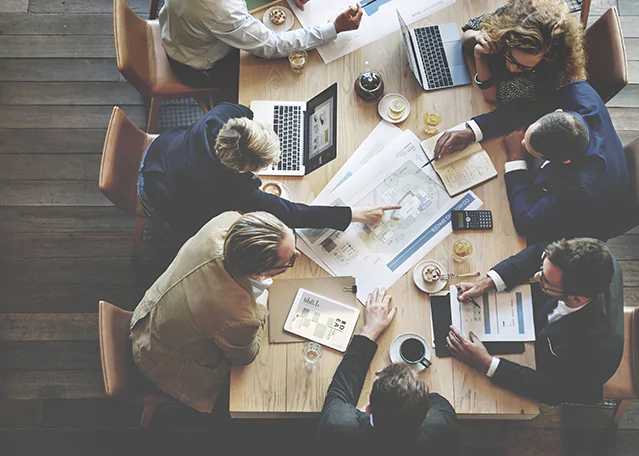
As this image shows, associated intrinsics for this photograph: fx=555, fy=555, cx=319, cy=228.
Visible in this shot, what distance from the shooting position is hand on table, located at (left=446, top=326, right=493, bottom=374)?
6.48 ft

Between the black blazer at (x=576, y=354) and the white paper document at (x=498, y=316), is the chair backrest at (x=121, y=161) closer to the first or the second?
the white paper document at (x=498, y=316)

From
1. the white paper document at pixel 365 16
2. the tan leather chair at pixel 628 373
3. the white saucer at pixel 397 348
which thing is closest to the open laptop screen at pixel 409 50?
the white paper document at pixel 365 16

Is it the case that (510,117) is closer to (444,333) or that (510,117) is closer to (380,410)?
(444,333)

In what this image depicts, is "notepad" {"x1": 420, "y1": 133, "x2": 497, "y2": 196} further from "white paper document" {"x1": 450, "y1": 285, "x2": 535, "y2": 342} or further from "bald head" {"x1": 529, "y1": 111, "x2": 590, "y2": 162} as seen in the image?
"white paper document" {"x1": 450, "y1": 285, "x2": 535, "y2": 342}

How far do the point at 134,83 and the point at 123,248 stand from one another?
0.97 metres

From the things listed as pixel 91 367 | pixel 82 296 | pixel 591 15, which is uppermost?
pixel 591 15

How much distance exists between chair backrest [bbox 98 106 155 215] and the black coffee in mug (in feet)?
4.39

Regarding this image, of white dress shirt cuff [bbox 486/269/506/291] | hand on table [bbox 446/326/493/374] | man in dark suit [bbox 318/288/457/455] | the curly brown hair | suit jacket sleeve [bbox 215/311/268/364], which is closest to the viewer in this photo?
man in dark suit [bbox 318/288/457/455]

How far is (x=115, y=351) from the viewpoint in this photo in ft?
6.61

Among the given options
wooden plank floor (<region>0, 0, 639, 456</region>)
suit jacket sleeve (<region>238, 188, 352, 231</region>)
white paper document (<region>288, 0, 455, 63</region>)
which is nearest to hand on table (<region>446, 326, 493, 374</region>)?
suit jacket sleeve (<region>238, 188, 352, 231</region>)

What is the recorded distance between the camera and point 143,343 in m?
2.04

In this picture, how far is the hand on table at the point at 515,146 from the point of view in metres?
2.27

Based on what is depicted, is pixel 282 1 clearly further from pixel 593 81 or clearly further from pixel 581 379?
pixel 581 379

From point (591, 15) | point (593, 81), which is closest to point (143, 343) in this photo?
point (593, 81)
